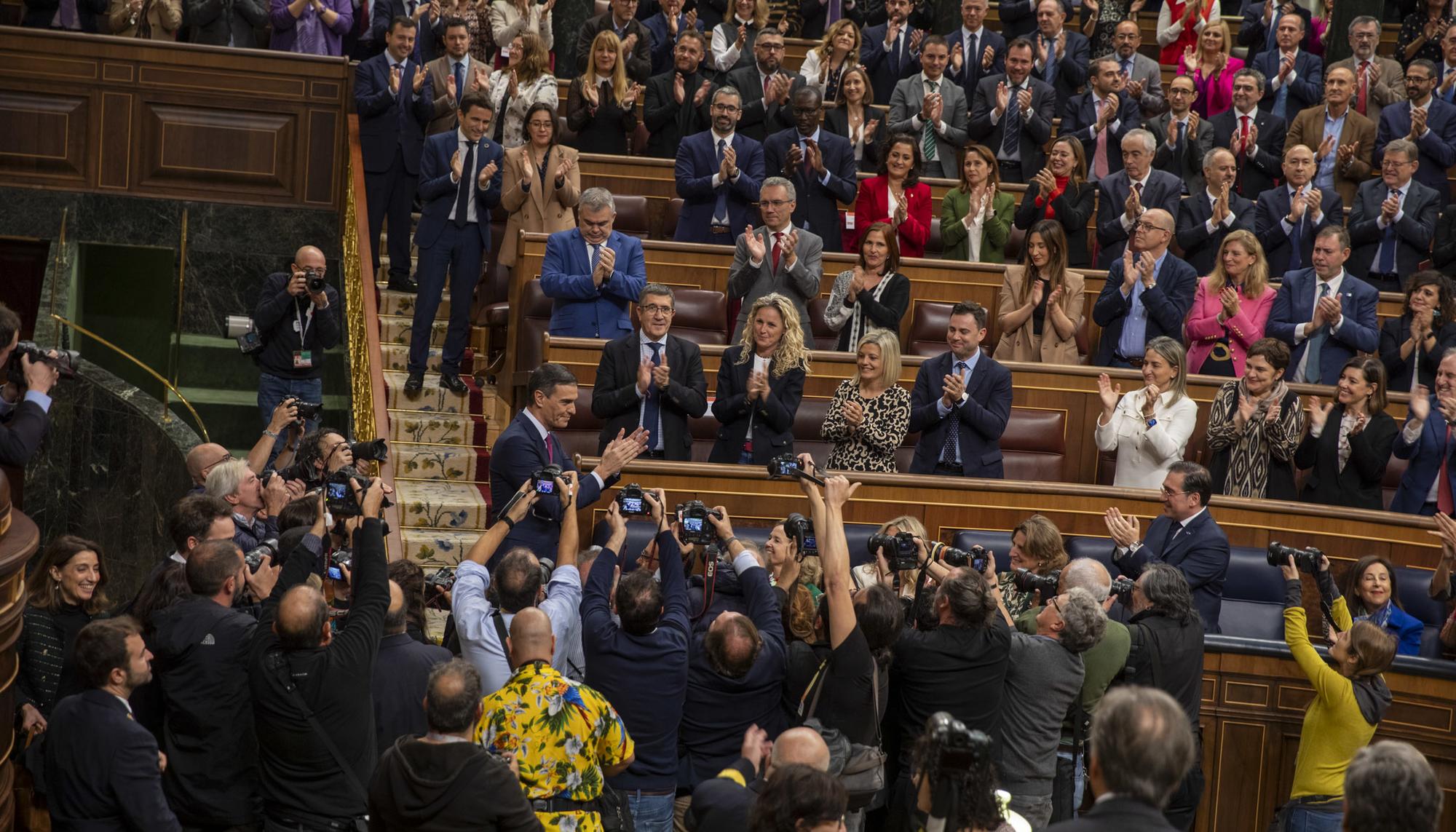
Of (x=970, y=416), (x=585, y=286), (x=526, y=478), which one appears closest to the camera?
(x=526, y=478)

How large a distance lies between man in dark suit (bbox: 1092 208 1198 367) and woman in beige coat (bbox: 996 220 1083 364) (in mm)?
153

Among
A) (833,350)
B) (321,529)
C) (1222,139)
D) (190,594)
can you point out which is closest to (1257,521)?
(833,350)

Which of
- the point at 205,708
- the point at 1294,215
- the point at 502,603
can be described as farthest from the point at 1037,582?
the point at 1294,215

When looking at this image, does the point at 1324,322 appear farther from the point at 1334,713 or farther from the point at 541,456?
the point at 541,456

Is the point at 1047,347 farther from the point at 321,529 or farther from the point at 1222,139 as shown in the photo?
the point at 321,529

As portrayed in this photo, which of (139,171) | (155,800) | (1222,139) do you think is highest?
(1222,139)

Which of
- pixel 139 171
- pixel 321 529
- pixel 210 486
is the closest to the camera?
pixel 321 529

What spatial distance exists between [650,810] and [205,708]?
1.20m

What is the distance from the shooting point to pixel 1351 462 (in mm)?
6852

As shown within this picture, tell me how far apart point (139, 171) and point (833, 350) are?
168 inches

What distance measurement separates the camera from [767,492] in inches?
256

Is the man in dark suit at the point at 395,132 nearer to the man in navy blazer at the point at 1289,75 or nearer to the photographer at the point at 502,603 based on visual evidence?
the photographer at the point at 502,603

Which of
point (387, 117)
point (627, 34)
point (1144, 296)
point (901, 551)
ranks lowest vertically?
point (901, 551)

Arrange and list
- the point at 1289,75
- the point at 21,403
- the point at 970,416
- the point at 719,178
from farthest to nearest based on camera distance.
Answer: the point at 1289,75, the point at 719,178, the point at 970,416, the point at 21,403
